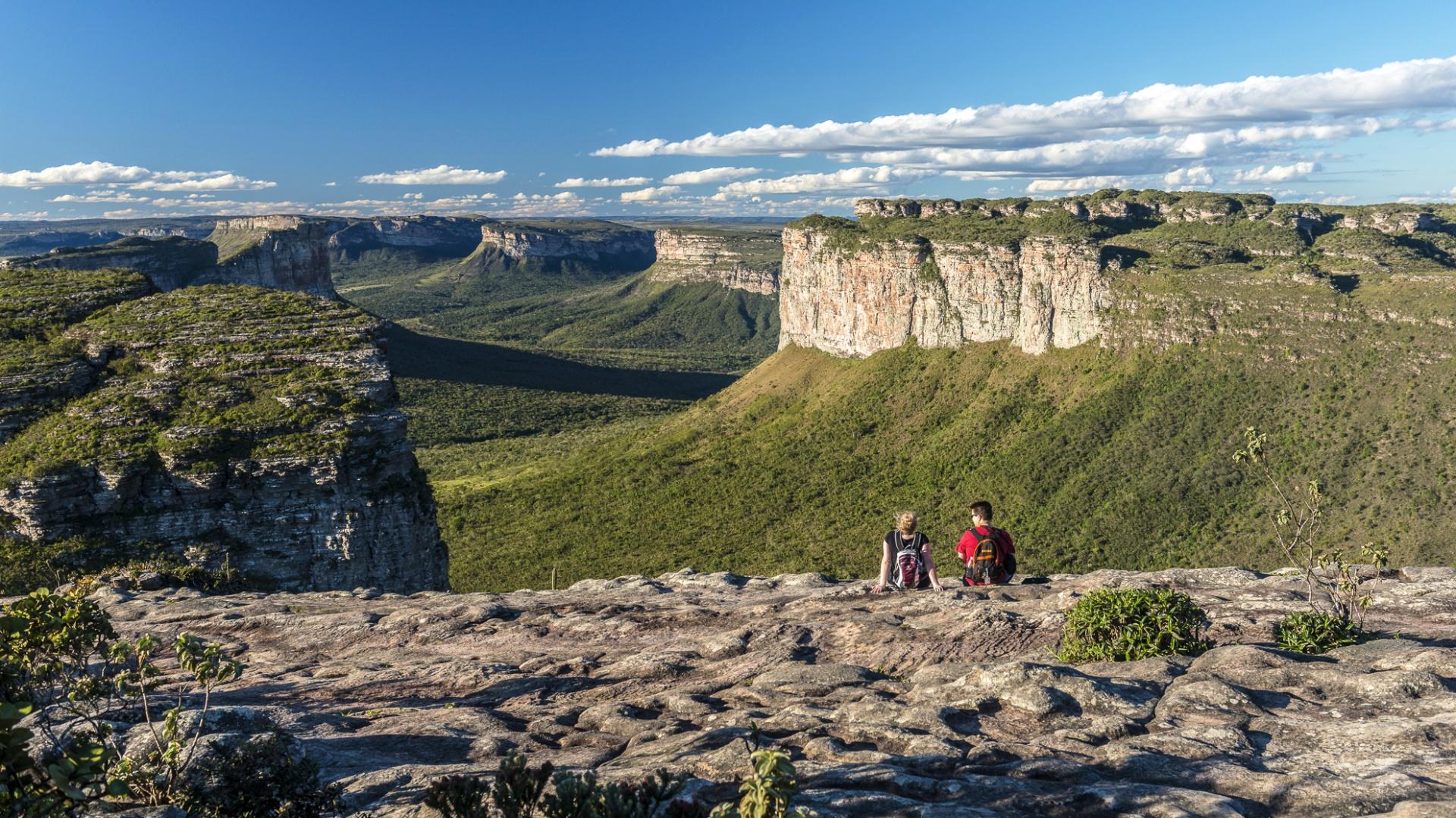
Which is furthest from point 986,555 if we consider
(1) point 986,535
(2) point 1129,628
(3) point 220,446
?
(3) point 220,446

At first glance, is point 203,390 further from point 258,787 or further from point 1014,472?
point 1014,472

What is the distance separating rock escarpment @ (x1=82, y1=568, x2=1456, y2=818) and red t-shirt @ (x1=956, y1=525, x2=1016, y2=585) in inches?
26.3

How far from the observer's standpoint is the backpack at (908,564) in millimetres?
20125

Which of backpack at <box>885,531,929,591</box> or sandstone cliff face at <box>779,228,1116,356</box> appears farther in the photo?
sandstone cliff face at <box>779,228,1116,356</box>

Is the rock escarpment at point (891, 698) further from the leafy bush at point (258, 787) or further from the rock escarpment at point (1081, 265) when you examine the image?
the rock escarpment at point (1081, 265)

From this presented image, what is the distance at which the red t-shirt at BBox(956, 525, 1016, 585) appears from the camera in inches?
792

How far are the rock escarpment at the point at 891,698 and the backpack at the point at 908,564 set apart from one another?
426 mm

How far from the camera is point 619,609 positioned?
74.5 ft

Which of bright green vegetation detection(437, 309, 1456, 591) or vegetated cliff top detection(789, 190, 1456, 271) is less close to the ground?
vegetated cliff top detection(789, 190, 1456, 271)

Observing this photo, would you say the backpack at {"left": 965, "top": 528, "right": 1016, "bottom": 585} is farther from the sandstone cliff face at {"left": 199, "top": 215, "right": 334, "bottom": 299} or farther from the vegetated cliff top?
the sandstone cliff face at {"left": 199, "top": 215, "right": 334, "bottom": 299}

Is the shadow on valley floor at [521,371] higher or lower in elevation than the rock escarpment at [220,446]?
lower

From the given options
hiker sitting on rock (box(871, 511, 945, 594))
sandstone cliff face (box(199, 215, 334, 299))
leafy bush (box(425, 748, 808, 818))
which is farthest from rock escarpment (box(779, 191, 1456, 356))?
sandstone cliff face (box(199, 215, 334, 299))

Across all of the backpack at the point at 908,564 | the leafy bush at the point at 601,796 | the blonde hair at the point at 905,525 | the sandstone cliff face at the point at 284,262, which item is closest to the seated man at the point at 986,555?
the backpack at the point at 908,564

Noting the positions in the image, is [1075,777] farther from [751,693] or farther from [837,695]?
[751,693]
